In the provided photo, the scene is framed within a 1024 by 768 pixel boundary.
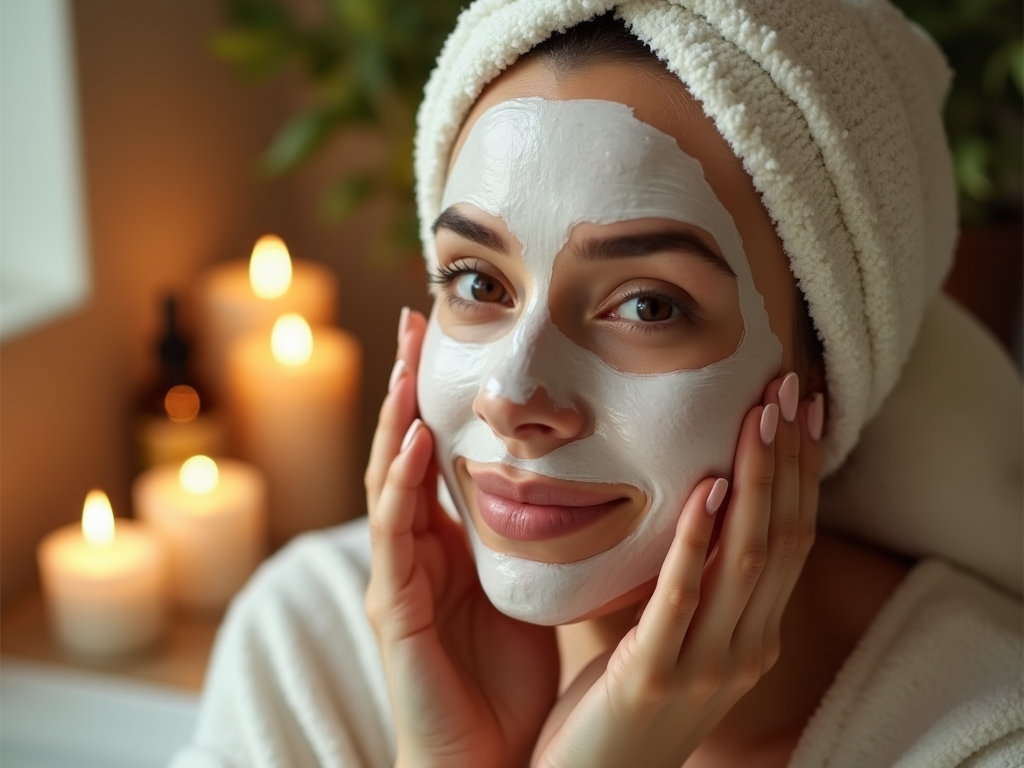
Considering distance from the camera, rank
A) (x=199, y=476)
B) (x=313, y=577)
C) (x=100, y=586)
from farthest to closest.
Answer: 1. (x=199, y=476)
2. (x=100, y=586)
3. (x=313, y=577)

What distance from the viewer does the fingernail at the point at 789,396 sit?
30.7 inches

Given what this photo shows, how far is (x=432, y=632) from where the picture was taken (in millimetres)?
897

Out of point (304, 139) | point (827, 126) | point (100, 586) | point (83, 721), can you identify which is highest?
point (827, 126)

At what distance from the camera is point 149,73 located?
142 cm

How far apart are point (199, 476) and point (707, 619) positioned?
0.71 metres

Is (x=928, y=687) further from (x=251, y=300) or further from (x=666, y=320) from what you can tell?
(x=251, y=300)

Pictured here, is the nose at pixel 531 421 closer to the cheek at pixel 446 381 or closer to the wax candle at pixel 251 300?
the cheek at pixel 446 381

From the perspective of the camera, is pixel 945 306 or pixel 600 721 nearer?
pixel 600 721

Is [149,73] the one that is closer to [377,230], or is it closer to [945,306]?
[377,230]

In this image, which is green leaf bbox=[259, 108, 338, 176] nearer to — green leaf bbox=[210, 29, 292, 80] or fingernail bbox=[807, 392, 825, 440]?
green leaf bbox=[210, 29, 292, 80]

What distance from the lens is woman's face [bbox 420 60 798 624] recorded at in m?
0.74

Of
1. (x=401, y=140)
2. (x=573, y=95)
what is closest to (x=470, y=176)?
(x=573, y=95)

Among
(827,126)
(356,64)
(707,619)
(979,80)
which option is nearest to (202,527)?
(356,64)

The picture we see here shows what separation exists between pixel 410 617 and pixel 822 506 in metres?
0.36
